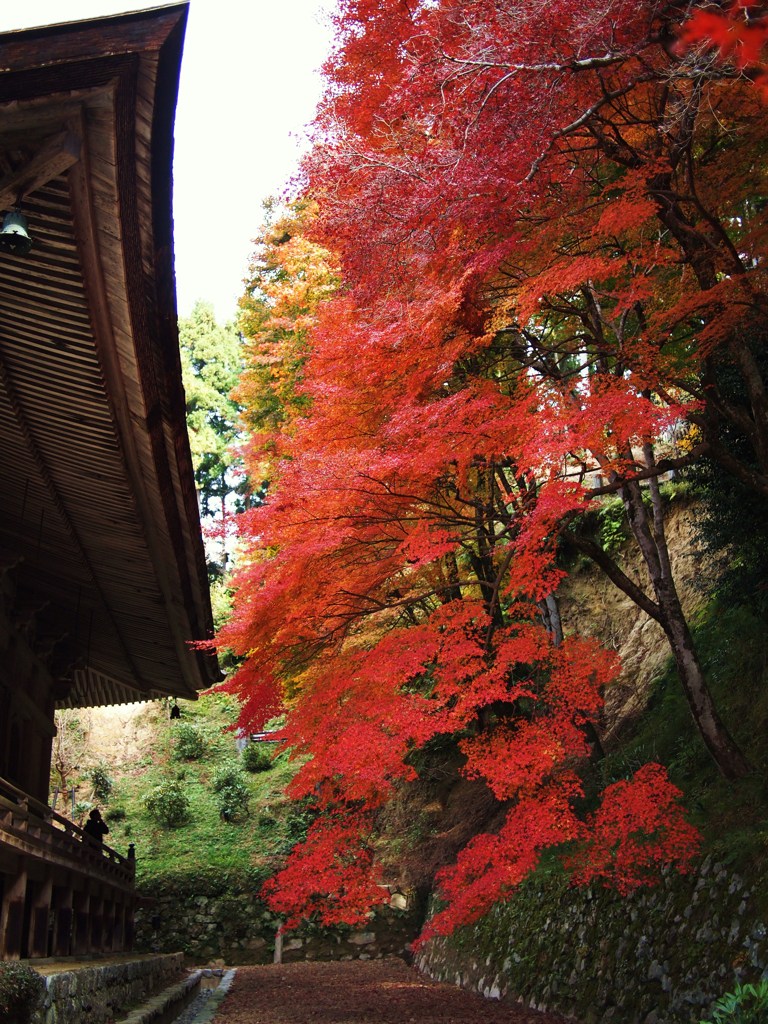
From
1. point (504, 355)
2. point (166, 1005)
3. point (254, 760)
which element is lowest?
point (166, 1005)

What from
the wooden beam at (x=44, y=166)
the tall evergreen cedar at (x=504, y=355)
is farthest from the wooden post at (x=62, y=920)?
the wooden beam at (x=44, y=166)

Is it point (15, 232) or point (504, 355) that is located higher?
point (504, 355)

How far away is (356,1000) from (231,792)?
13.4m

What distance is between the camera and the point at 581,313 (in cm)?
1052

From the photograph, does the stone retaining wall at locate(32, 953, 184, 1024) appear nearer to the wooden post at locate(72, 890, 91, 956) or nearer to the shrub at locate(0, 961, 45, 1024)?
the shrub at locate(0, 961, 45, 1024)

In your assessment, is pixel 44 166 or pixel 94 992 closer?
pixel 44 166

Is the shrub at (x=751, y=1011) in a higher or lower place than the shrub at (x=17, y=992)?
lower

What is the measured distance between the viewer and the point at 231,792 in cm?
2542

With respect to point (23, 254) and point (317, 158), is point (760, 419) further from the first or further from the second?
point (23, 254)

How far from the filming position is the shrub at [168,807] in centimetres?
2470

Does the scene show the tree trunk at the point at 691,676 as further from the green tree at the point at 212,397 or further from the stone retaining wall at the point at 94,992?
the green tree at the point at 212,397

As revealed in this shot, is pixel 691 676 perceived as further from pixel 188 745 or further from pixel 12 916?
pixel 188 745

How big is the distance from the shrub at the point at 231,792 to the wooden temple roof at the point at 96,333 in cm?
1552

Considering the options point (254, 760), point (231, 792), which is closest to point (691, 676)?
point (231, 792)
